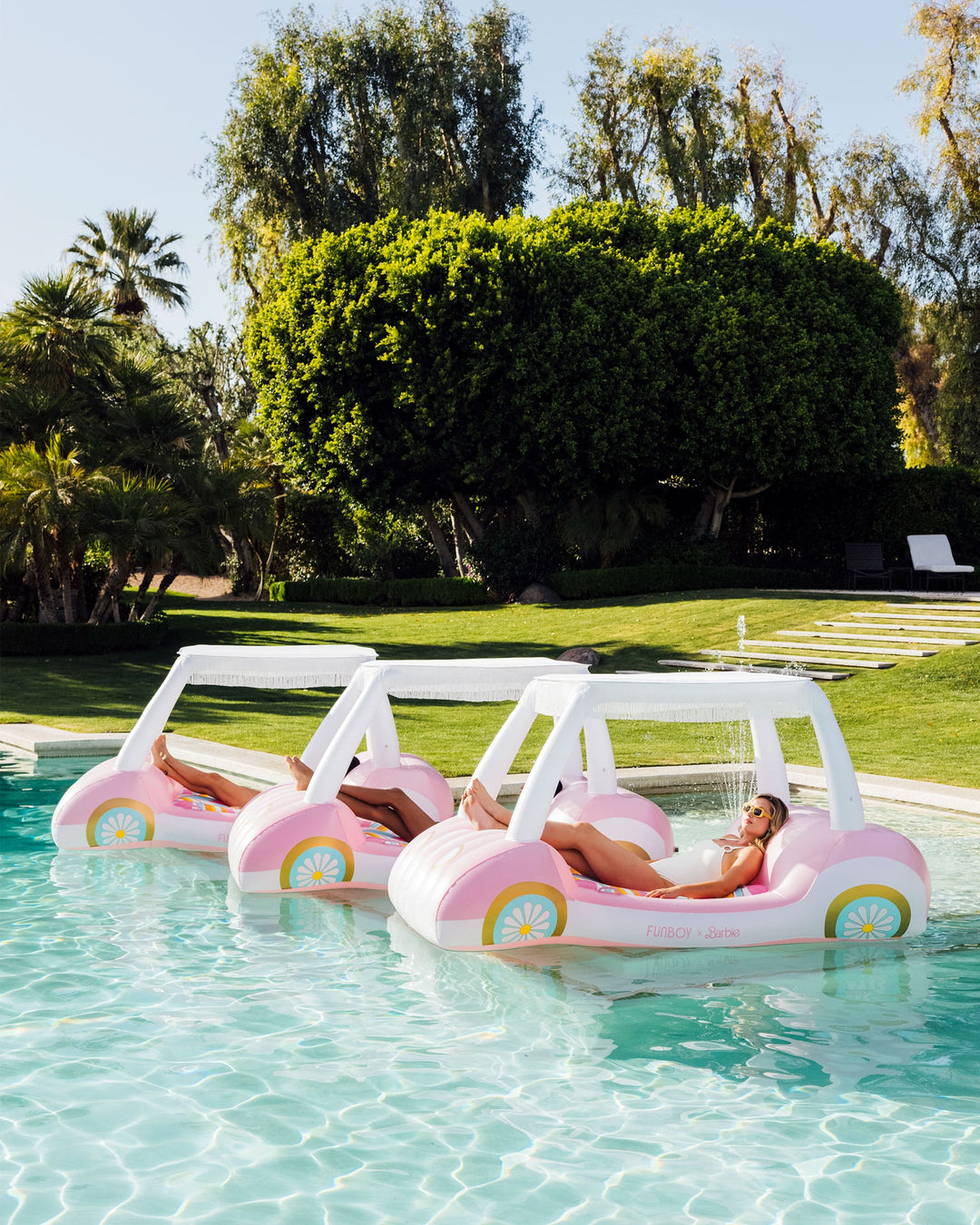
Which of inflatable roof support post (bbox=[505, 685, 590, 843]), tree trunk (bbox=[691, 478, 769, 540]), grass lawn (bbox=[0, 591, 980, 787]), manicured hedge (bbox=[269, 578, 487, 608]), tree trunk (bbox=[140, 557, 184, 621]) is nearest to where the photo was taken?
inflatable roof support post (bbox=[505, 685, 590, 843])

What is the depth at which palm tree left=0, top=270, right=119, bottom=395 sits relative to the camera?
1032 inches

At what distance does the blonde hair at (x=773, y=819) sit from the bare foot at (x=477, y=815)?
60.9 inches

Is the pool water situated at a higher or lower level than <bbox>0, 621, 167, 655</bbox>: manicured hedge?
lower

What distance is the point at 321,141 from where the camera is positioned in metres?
38.8

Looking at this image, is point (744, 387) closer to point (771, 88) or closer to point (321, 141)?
point (771, 88)

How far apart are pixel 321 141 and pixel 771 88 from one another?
46.5ft

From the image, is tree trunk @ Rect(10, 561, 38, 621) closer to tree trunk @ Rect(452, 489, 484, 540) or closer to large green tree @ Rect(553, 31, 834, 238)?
tree trunk @ Rect(452, 489, 484, 540)

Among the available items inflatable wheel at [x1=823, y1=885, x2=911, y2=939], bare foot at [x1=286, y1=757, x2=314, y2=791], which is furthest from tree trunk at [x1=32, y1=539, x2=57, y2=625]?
inflatable wheel at [x1=823, y1=885, x2=911, y2=939]

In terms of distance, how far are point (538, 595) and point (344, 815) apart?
929 inches

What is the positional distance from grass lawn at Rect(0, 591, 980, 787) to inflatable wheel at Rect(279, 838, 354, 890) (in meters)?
4.04

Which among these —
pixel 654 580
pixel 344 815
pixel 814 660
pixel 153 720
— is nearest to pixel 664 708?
pixel 344 815

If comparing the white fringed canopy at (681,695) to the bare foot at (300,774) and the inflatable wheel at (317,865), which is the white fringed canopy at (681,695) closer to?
the inflatable wheel at (317,865)

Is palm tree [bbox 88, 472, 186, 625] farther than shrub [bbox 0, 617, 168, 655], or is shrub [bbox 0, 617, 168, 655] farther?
shrub [bbox 0, 617, 168, 655]

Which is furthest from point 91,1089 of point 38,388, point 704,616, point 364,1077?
point 38,388
